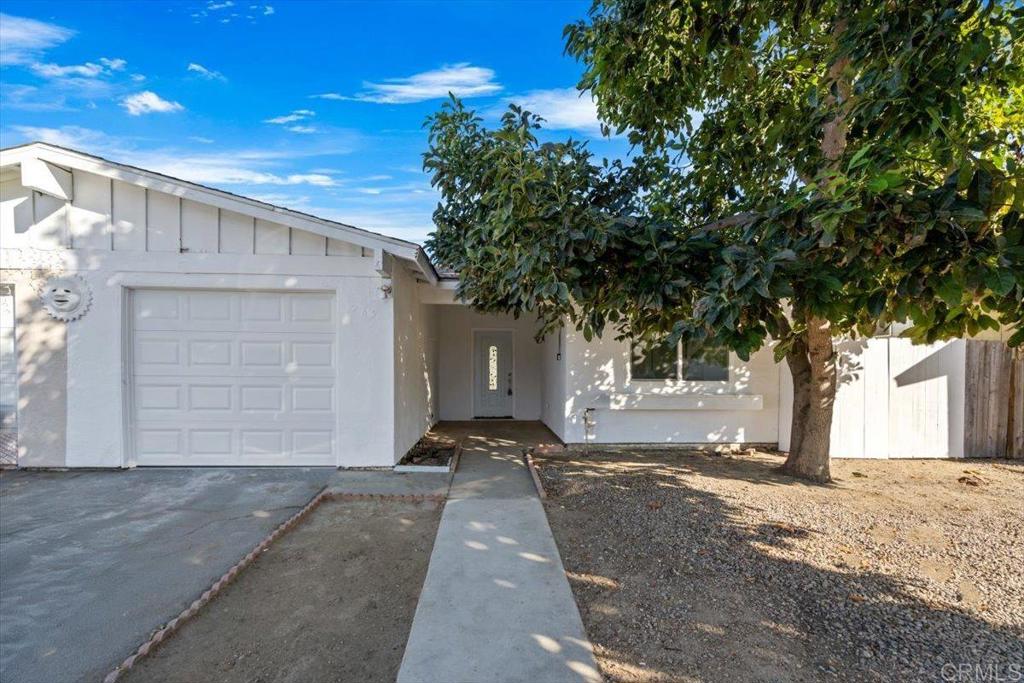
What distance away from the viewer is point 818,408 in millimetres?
6570

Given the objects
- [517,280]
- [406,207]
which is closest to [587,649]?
[517,280]

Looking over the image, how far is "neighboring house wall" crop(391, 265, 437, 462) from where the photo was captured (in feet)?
23.2

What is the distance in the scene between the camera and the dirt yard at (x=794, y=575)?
2707mm

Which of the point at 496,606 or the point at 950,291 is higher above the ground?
the point at 950,291

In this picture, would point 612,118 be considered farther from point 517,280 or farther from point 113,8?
point 113,8

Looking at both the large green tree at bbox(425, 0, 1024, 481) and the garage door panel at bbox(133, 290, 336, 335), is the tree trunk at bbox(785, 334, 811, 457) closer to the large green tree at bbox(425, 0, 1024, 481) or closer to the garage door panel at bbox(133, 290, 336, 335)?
the large green tree at bbox(425, 0, 1024, 481)

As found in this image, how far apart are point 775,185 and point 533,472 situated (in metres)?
5.16

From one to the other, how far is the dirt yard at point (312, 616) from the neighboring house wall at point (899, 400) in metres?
7.09

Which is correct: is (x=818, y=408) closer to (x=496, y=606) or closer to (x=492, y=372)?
(x=496, y=606)

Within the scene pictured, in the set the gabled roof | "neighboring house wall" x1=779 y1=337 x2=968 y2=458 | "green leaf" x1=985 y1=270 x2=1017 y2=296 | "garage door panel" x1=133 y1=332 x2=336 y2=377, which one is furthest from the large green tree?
"garage door panel" x1=133 y1=332 x2=336 y2=377

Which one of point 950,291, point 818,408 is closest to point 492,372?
point 818,408

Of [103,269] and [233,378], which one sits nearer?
[103,269]

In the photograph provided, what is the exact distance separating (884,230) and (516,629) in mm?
3298

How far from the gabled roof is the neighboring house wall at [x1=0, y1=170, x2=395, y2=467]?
232 millimetres
